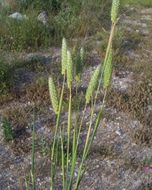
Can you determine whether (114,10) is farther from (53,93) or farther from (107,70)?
(53,93)

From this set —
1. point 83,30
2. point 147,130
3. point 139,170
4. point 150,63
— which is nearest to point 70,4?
point 83,30

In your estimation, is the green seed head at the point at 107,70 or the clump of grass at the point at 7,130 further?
the clump of grass at the point at 7,130

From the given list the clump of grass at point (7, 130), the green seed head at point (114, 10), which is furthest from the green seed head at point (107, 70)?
the clump of grass at point (7, 130)

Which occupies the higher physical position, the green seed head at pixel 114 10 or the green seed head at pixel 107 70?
the green seed head at pixel 114 10

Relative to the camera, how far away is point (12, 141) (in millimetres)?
5703

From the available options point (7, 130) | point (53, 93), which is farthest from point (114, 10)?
point (7, 130)

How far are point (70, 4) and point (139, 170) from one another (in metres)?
4.85

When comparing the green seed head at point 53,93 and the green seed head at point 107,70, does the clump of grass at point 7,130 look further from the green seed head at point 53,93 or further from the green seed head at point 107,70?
the green seed head at point 107,70

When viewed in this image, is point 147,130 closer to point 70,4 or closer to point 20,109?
point 20,109

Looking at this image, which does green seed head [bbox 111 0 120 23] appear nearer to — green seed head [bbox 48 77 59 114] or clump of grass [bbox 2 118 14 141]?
green seed head [bbox 48 77 59 114]

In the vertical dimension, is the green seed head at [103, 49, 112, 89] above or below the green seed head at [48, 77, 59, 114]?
above

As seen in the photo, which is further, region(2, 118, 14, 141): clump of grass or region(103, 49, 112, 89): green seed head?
region(2, 118, 14, 141): clump of grass

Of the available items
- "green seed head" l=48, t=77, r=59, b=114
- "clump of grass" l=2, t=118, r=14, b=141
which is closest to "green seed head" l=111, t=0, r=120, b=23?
"green seed head" l=48, t=77, r=59, b=114

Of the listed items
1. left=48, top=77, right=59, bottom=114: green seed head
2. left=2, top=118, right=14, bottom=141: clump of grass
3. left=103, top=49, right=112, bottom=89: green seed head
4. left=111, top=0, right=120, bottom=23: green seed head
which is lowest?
left=2, top=118, right=14, bottom=141: clump of grass
